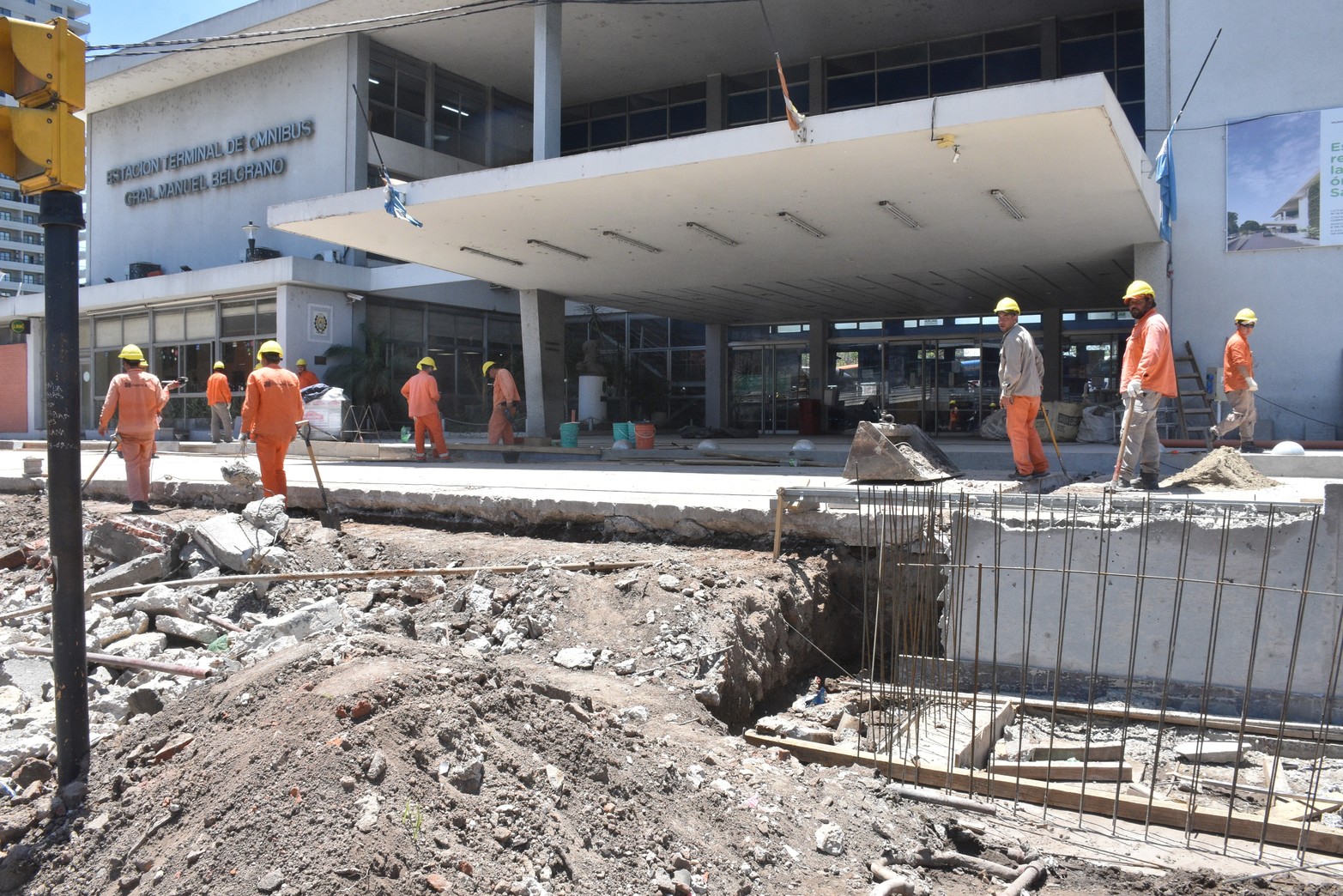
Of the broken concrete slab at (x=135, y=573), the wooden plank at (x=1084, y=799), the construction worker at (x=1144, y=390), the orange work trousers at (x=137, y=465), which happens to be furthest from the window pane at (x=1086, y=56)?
the broken concrete slab at (x=135, y=573)

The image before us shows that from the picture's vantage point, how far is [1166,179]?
1210 centimetres

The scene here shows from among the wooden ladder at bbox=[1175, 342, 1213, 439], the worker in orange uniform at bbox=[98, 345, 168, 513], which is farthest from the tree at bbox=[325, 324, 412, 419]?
the wooden ladder at bbox=[1175, 342, 1213, 439]

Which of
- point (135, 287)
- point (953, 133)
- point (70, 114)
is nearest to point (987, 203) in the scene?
point (953, 133)

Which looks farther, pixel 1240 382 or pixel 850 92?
pixel 850 92

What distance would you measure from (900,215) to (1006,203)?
4.30ft

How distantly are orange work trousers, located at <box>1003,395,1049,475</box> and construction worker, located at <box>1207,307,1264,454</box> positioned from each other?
2.87 meters

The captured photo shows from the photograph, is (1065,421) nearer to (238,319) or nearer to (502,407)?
(502,407)

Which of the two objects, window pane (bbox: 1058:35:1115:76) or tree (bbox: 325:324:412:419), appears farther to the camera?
tree (bbox: 325:324:412:419)

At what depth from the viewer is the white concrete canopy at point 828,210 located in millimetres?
8797

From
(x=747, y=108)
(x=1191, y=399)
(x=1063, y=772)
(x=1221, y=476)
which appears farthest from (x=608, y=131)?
(x=1063, y=772)

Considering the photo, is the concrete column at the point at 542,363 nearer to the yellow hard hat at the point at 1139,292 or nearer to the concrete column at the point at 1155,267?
the concrete column at the point at 1155,267

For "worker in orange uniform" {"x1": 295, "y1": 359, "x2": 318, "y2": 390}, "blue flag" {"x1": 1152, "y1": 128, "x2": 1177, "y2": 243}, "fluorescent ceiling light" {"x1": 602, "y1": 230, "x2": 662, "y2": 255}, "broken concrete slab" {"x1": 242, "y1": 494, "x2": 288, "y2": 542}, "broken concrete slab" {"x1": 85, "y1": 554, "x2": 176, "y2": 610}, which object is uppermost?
"blue flag" {"x1": 1152, "y1": 128, "x2": 1177, "y2": 243}

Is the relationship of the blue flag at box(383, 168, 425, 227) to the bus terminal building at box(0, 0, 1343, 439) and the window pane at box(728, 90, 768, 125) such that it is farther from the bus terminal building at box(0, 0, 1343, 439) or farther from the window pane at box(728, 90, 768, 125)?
the window pane at box(728, 90, 768, 125)

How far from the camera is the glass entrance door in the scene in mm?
22453
